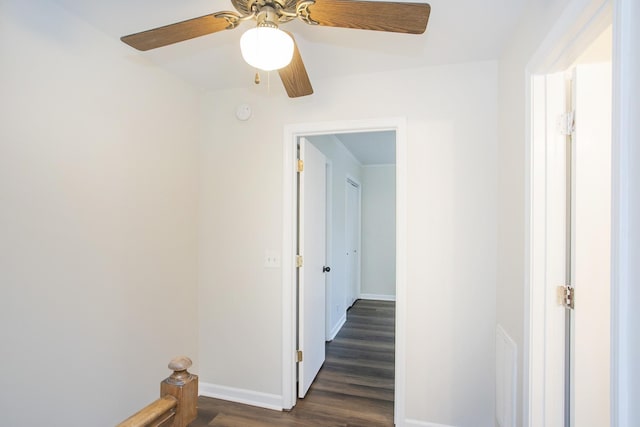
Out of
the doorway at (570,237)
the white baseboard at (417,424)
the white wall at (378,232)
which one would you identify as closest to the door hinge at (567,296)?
the doorway at (570,237)

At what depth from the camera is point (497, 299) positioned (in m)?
1.87

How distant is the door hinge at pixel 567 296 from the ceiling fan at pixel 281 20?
122cm

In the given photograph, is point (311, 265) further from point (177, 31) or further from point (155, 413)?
point (177, 31)

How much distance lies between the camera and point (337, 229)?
3.88 m

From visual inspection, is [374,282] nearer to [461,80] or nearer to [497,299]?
[497,299]

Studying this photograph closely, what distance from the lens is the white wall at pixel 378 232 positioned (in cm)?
548

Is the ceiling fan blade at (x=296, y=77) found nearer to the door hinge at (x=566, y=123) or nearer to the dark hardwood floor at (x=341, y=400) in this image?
the door hinge at (x=566, y=123)

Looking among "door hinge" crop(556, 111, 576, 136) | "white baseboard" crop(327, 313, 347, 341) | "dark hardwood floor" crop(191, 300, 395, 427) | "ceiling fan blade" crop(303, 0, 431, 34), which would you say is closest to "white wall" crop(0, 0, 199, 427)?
"dark hardwood floor" crop(191, 300, 395, 427)

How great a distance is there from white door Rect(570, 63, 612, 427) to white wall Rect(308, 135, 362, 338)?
2.17m

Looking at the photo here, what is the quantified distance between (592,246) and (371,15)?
4.17ft

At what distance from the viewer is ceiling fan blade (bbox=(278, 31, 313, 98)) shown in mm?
1375

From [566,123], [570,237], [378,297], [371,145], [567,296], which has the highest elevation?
[371,145]

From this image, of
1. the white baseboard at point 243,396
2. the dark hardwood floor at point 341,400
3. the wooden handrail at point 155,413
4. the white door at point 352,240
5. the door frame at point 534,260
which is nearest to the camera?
the wooden handrail at point 155,413

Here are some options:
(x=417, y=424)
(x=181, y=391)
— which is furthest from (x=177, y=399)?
(x=417, y=424)
